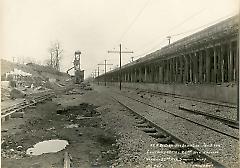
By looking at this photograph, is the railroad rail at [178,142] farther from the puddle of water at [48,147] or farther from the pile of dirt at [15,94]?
the pile of dirt at [15,94]

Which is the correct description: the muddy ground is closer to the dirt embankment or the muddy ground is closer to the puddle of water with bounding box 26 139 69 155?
the dirt embankment

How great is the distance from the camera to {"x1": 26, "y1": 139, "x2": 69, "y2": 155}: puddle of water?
605 centimetres

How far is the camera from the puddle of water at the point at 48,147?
605 centimetres

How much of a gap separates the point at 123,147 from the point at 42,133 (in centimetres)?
279

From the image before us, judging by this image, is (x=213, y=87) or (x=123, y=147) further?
(x=213, y=87)

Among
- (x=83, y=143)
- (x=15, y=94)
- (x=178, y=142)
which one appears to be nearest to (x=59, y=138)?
(x=83, y=143)

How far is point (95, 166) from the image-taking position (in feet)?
16.7

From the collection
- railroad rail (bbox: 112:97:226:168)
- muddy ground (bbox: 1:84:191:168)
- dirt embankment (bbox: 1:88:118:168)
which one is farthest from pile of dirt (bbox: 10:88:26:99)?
railroad rail (bbox: 112:97:226:168)

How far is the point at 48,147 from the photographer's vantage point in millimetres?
6430

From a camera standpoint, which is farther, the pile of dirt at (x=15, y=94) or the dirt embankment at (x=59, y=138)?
the pile of dirt at (x=15, y=94)

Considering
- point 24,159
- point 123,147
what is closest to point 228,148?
point 123,147

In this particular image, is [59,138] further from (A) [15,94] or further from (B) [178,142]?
(A) [15,94]

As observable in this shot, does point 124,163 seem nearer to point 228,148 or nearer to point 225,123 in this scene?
point 228,148

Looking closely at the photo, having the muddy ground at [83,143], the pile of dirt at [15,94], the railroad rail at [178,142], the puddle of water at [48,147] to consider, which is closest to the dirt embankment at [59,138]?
the muddy ground at [83,143]
